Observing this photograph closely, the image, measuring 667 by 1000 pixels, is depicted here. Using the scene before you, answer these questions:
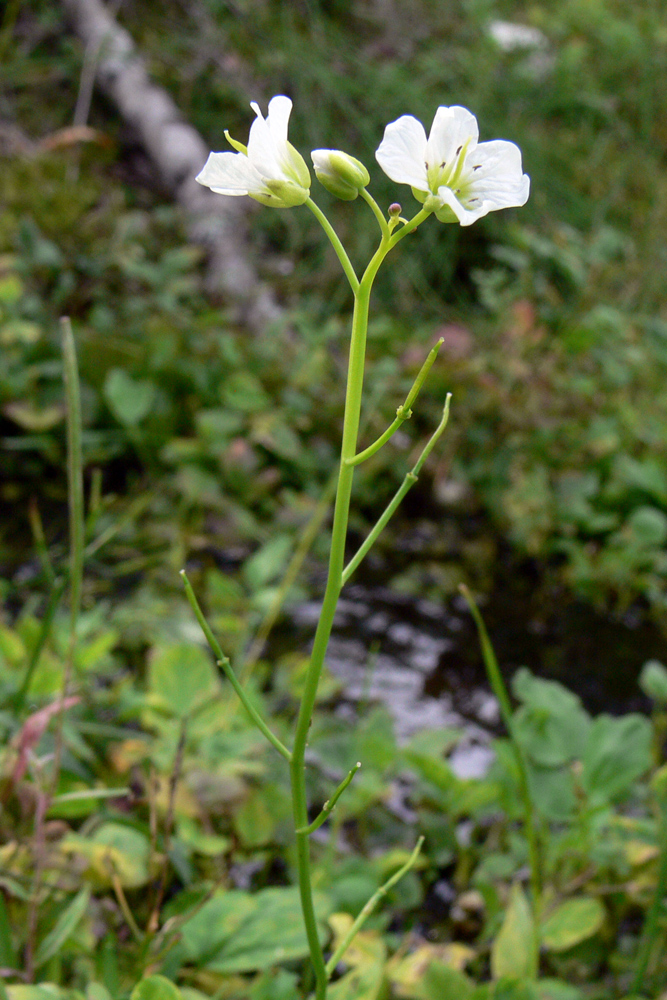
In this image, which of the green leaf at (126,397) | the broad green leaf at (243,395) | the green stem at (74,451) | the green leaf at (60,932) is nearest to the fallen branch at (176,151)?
the broad green leaf at (243,395)

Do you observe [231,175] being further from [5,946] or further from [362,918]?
[5,946]

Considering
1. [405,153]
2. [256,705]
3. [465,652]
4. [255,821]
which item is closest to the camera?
[405,153]

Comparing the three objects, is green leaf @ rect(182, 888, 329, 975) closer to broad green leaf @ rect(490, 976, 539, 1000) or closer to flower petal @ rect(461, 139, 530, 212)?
broad green leaf @ rect(490, 976, 539, 1000)

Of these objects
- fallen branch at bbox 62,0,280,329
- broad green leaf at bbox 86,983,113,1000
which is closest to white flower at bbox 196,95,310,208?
broad green leaf at bbox 86,983,113,1000

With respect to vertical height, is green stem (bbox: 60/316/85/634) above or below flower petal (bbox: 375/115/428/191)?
below

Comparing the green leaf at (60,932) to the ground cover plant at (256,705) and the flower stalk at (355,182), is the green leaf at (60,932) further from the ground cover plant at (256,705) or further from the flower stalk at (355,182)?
the flower stalk at (355,182)

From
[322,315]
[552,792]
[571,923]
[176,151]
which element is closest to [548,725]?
[552,792]
